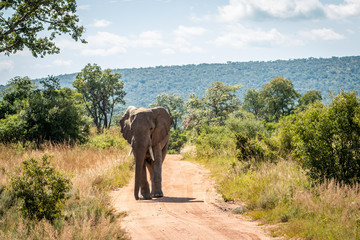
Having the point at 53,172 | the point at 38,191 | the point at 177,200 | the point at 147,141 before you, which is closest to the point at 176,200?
the point at 177,200

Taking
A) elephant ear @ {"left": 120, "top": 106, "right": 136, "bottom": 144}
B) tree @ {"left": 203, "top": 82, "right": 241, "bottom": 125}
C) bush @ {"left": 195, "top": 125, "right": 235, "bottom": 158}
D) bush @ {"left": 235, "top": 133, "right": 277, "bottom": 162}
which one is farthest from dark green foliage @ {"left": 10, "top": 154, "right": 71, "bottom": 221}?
tree @ {"left": 203, "top": 82, "right": 241, "bottom": 125}

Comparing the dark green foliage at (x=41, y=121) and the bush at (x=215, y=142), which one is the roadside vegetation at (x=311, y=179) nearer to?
the bush at (x=215, y=142)

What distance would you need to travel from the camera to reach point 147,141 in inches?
411

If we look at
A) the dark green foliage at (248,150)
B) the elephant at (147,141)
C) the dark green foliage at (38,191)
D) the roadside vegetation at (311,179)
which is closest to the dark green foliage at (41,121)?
the elephant at (147,141)

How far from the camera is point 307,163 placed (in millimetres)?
9359

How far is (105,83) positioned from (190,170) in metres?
40.0

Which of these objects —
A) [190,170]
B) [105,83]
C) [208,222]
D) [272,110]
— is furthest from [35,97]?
[272,110]

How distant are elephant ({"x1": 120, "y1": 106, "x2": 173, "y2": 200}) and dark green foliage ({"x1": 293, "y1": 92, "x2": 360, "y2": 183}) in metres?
4.42

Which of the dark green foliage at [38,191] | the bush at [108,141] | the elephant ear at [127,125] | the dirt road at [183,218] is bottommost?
the bush at [108,141]

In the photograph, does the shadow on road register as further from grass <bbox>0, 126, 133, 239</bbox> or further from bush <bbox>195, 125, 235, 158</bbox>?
bush <bbox>195, 125, 235, 158</bbox>

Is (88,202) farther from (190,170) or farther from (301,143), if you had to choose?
(190,170)

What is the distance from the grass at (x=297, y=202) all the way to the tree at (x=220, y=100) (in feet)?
79.1

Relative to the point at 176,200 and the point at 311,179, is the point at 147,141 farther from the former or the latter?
the point at 311,179

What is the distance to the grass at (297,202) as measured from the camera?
21.7ft
